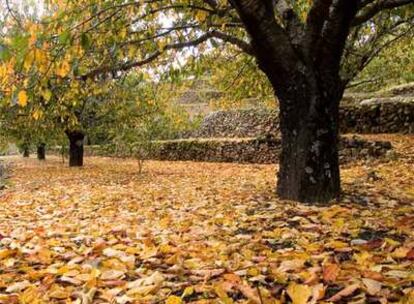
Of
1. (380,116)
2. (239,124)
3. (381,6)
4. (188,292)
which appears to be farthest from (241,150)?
(188,292)

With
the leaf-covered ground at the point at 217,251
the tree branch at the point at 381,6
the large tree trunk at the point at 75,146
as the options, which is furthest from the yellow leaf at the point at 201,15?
the large tree trunk at the point at 75,146

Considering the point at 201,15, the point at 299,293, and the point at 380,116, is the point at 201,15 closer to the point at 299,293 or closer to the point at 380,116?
the point at 299,293

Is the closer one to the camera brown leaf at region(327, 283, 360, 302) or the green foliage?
brown leaf at region(327, 283, 360, 302)

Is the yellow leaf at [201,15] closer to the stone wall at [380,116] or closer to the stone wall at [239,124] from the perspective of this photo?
the stone wall at [380,116]

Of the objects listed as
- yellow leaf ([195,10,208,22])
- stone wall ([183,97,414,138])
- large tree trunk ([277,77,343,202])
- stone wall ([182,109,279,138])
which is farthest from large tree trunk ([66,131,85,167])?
large tree trunk ([277,77,343,202])

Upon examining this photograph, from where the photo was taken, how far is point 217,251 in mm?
3963

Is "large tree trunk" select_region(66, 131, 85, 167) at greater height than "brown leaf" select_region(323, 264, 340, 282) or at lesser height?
greater

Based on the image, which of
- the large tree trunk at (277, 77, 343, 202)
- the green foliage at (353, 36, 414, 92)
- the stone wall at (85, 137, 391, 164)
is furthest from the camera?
the green foliage at (353, 36, 414, 92)

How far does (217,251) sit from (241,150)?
14.8 m

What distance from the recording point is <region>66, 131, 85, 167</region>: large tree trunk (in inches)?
711

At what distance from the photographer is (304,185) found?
6094 mm

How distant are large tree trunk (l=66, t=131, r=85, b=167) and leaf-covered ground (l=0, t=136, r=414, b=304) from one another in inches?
427

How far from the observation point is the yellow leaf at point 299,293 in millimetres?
2665

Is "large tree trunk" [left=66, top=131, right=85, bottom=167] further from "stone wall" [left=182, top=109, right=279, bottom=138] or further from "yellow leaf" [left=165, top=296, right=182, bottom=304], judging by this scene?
"yellow leaf" [left=165, top=296, right=182, bottom=304]
